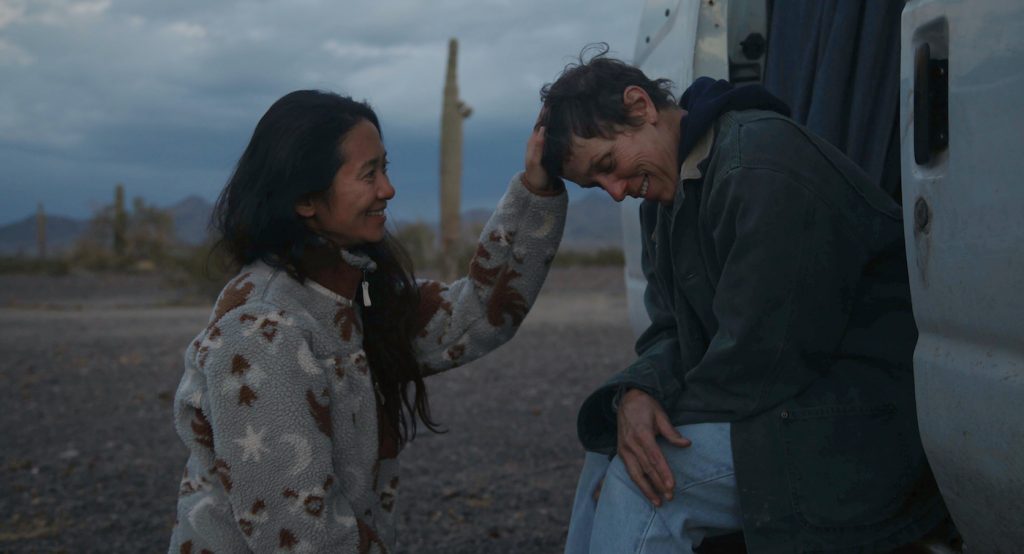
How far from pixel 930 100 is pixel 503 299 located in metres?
1.25

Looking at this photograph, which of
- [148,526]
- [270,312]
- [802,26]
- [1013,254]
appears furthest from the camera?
[148,526]

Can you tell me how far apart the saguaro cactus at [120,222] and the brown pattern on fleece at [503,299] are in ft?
76.6

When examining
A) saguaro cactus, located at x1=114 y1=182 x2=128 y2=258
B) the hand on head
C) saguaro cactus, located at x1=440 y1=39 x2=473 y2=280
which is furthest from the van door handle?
saguaro cactus, located at x1=114 y1=182 x2=128 y2=258

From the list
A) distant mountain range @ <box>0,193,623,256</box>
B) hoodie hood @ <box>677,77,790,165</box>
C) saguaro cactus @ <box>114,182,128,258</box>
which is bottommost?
distant mountain range @ <box>0,193,623,256</box>

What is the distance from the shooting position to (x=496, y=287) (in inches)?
110

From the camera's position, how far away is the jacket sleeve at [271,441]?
2.22m

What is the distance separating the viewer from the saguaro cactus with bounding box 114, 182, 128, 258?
25456mm

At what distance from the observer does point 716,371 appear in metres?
2.11

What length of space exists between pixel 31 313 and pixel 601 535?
13.6m

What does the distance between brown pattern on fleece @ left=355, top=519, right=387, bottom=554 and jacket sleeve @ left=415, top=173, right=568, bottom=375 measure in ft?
1.68

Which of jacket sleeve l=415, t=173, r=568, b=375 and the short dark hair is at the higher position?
the short dark hair

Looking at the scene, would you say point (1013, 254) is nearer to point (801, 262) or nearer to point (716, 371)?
point (801, 262)

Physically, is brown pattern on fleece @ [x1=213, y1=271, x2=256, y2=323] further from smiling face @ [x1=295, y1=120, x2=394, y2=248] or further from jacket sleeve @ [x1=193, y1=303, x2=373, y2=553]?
smiling face @ [x1=295, y1=120, x2=394, y2=248]

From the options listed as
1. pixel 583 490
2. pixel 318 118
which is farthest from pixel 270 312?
pixel 583 490
